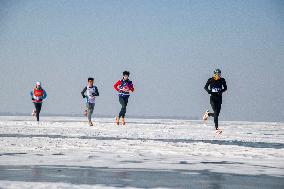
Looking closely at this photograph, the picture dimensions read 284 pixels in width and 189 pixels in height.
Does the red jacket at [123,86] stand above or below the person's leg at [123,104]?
above

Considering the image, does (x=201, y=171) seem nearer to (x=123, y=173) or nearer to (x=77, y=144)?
(x=123, y=173)

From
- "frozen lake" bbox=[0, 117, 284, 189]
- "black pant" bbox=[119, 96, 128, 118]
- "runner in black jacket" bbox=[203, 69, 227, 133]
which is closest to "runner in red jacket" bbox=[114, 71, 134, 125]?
"black pant" bbox=[119, 96, 128, 118]

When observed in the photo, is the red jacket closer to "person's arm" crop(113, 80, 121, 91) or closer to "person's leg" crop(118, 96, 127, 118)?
"person's arm" crop(113, 80, 121, 91)

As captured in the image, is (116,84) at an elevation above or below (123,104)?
above

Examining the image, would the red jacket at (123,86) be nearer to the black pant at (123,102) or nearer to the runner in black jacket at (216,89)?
the black pant at (123,102)

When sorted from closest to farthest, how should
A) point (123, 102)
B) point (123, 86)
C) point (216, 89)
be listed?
point (216, 89)
point (123, 86)
point (123, 102)

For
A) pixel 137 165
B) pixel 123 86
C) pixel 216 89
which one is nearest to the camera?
pixel 137 165

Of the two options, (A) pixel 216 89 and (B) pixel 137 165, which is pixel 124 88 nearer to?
(A) pixel 216 89

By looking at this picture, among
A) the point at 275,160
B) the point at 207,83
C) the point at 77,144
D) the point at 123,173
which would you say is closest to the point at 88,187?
the point at 123,173

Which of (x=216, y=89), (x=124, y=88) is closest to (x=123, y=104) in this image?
(x=124, y=88)

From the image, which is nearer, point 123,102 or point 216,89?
→ point 216,89

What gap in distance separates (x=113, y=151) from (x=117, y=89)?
1227 centimetres

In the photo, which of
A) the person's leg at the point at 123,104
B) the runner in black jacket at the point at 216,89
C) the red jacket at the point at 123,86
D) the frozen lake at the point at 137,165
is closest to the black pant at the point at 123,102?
the person's leg at the point at 123,104

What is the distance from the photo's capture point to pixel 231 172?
6.98 m
